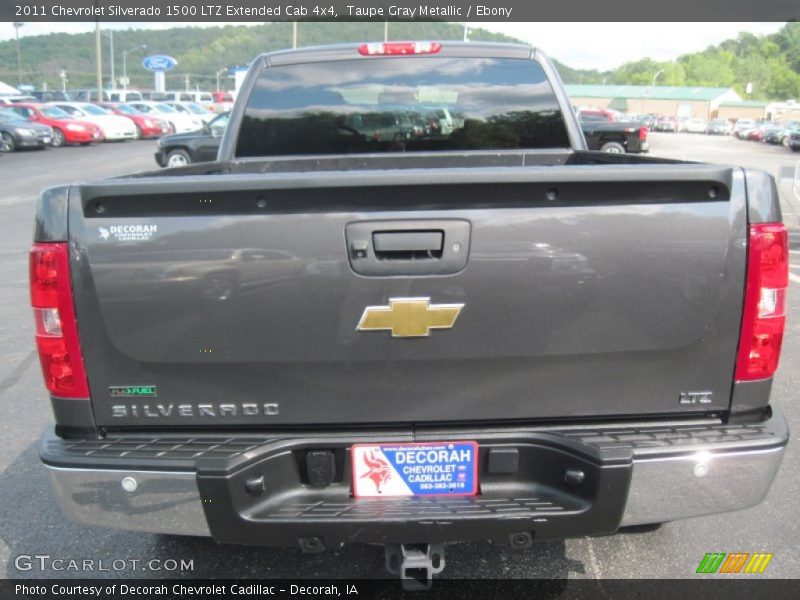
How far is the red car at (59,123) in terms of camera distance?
29078mm

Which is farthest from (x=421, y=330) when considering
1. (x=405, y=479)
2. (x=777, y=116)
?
(x=777, y=116)

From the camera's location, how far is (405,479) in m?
2.37

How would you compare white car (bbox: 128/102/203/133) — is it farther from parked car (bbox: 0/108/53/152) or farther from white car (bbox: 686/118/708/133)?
white car (bbox: 686/118/708/133)

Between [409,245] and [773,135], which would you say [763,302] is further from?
[773,135]

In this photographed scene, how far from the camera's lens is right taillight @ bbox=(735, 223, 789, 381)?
2.26m

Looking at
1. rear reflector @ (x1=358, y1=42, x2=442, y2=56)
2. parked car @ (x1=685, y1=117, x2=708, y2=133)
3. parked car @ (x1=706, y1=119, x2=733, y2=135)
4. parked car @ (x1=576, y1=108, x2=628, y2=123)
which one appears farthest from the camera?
parked car @ (x1=685, y1=117, x2=708, y2=133)

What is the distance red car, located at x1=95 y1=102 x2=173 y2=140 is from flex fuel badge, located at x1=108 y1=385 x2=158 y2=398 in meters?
34.9

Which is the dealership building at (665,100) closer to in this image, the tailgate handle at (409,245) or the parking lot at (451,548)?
the parking lot at (451,548)

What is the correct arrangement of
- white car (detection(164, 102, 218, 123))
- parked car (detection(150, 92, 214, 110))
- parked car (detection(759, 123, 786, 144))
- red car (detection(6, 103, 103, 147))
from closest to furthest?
red car (detection(6, 103, 103, 147)), white car (detection(164, 102, 218, 123)), parked car (detection(759, 123, 786, 144)), parked car (detection(150, 92, 214, 110))

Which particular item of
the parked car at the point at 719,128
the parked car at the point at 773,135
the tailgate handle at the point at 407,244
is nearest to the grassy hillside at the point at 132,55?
the parked car at the point at 719,128

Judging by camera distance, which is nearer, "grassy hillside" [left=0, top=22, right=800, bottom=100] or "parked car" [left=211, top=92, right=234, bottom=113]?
"parked car" [left=211, top=92, right=234, bottom=113]

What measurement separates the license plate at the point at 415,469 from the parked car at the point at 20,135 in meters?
27.4

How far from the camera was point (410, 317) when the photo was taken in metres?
2.26
